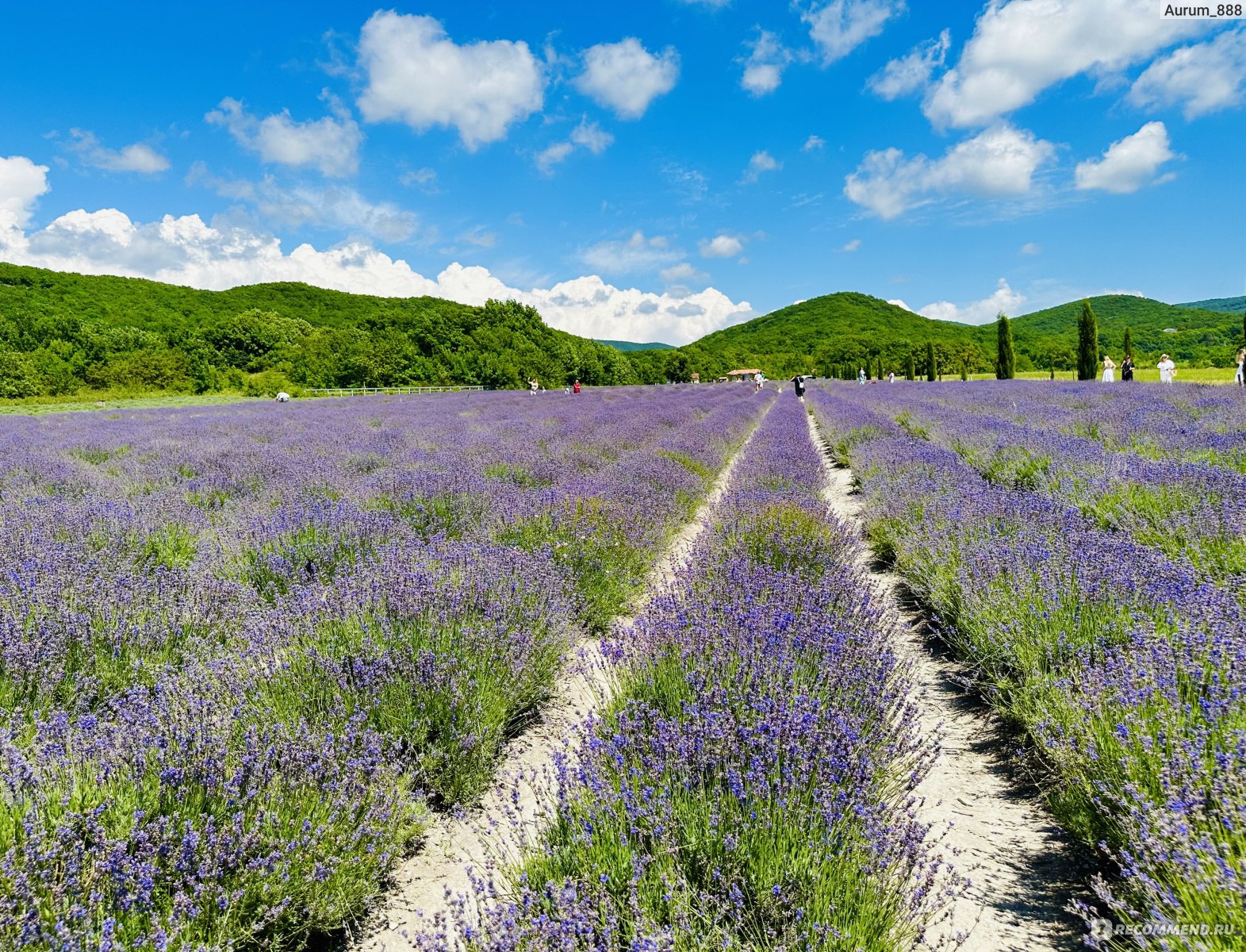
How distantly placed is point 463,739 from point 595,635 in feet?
4.97

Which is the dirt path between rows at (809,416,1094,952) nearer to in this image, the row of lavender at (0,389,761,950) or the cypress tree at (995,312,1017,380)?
the row of lavender at (0,389,761,950)

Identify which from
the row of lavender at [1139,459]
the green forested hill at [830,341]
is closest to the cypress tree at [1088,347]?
the row of lavender at [1139,459]

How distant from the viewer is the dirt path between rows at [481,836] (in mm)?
1619

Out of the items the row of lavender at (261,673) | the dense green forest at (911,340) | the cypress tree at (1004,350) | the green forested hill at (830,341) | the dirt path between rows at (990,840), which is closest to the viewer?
the row of lavender at (261,673)

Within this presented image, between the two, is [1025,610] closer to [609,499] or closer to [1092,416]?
[609,499]

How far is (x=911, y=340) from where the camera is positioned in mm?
87375

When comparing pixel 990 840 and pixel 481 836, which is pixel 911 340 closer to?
pixel 990 840

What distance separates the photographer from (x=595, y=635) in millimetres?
3559

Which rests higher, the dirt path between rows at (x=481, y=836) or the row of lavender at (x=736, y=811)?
the row of lavender at (x=736, y=811)

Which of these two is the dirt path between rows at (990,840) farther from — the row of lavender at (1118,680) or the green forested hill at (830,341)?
the green forested hill at (830,341)

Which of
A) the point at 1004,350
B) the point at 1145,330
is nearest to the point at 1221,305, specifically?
the point at 1145,330

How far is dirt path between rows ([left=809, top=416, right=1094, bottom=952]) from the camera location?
1.58 m

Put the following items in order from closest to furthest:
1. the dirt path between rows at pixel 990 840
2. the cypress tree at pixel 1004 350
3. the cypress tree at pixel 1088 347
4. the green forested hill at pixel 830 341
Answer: the dirt path between rows at pixel 990 840 < the cypress tree at pixel 1088 347 < the cypress tree at pixel 1004 350 < the green forested hill at pixel 830 341

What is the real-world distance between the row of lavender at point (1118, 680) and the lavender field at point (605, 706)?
17 mm
